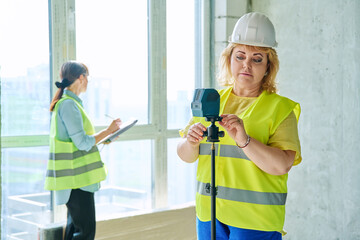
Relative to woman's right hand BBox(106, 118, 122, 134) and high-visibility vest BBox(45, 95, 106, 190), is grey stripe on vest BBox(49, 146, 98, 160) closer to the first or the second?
high-visibility vest BBox(45, 95, 106, 190)

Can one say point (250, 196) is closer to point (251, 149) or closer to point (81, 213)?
point (251, 149)

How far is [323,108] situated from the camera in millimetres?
3363

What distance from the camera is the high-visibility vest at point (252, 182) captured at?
1.42 metres

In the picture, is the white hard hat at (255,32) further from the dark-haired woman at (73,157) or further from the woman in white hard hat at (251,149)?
the dark-haired woman at (73,157)

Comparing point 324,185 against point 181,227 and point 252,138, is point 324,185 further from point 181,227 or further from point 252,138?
point 252,138

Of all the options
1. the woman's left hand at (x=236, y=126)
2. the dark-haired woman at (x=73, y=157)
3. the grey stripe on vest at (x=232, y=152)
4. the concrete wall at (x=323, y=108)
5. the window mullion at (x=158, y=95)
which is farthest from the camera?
the window mullion at (x=158, y=95)

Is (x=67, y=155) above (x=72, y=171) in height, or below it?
above

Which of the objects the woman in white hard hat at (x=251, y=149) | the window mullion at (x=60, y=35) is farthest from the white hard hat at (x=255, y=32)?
the window mullion at (x=60, y=35)

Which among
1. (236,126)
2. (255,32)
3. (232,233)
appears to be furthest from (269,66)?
(232,233)

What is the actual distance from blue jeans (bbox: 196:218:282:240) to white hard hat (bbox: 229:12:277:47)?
66 cm

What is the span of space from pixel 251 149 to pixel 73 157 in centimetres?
155

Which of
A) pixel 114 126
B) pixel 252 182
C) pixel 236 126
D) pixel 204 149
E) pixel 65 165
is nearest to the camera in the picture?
pixel 236 126

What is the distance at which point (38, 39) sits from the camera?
2.91m

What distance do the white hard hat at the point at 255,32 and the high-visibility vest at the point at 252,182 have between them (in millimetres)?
203
